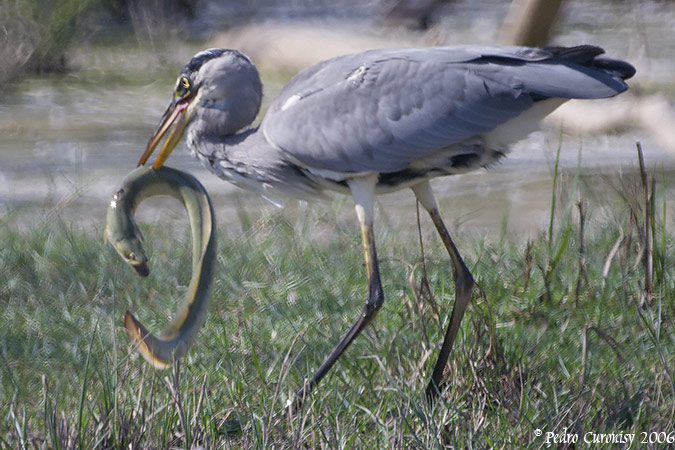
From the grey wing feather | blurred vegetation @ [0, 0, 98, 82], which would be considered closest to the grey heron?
the grey wing feather

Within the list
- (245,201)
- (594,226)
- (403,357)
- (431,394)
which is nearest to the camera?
(431,394)

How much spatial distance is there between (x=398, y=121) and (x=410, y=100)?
0.26ft

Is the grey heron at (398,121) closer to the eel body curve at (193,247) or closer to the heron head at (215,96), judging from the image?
the heron head at (215,96)

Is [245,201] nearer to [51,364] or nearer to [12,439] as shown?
[51,364]

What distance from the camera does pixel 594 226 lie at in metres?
4.85

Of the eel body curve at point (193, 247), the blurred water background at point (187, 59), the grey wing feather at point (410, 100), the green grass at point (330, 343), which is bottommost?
the blurred water background at point (187, 59)

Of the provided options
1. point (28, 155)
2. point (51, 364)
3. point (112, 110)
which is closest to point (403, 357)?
point (51, 364)

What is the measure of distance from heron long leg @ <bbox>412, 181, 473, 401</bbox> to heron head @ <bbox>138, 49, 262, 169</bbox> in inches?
26.5

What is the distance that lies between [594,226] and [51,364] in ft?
8.54

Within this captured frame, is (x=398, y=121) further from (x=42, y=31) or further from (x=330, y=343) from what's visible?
(x=42, y=31)

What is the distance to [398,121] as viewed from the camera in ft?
11.1

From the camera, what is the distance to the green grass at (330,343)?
8.79ft

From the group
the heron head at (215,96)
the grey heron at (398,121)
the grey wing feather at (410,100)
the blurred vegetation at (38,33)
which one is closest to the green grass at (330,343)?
the grey heron at (398,121)

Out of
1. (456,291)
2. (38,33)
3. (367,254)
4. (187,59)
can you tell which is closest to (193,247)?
(367,254)
